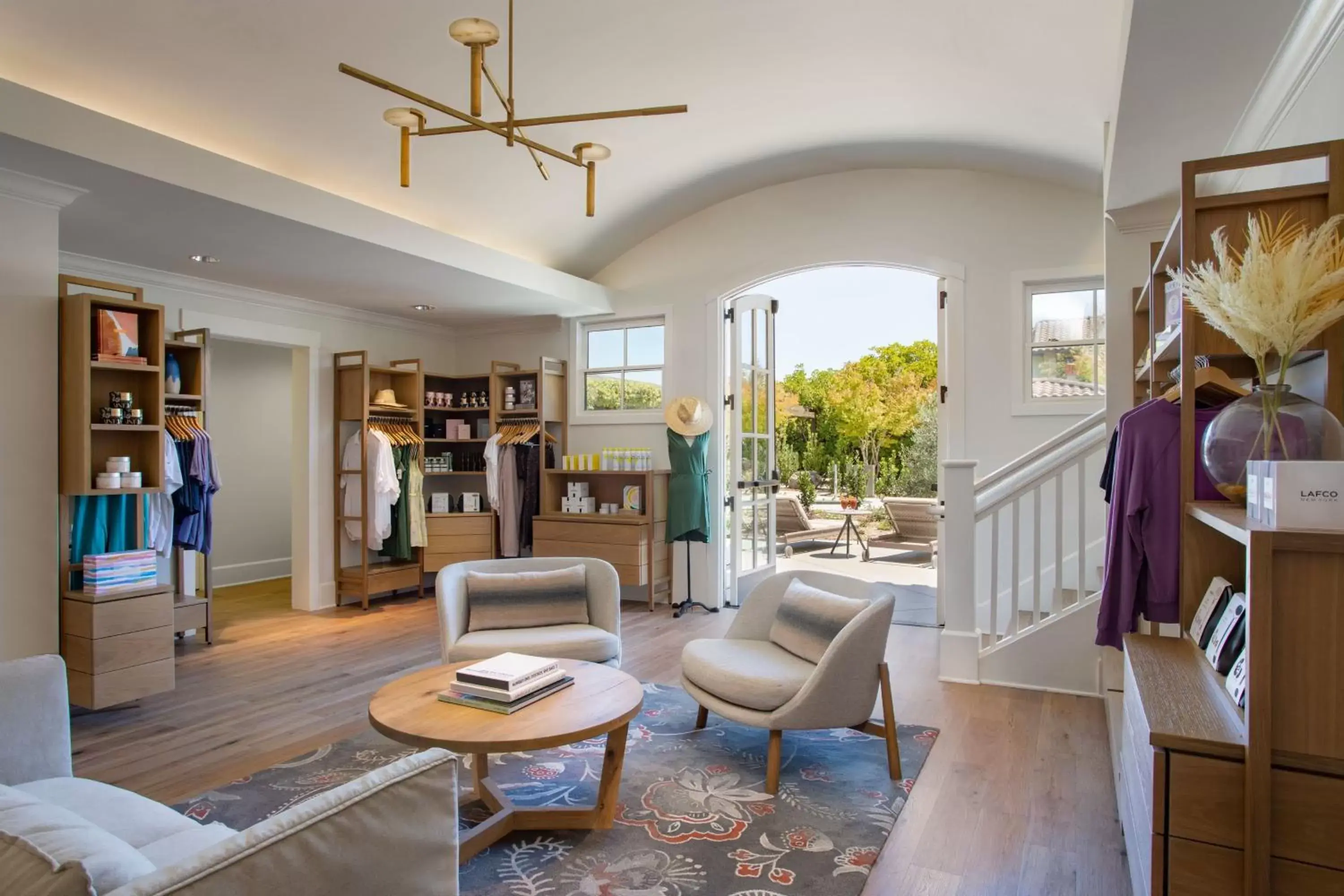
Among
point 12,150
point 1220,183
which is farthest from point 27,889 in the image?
point 1220,183

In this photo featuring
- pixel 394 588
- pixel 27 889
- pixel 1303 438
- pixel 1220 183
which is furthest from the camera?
pixel 394 588

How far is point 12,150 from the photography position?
302 cm

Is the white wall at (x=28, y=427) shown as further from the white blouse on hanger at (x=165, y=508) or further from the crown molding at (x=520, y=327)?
the crown molding at (x=520, y=327)

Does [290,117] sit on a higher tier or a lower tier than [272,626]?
higher

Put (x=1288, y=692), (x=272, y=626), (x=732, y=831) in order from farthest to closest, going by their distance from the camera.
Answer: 1. (x=272, y=626)
2. (x=732, y=831)
3. (x=1288, y=692)

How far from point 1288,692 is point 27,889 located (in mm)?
1879

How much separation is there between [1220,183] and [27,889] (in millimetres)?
4181

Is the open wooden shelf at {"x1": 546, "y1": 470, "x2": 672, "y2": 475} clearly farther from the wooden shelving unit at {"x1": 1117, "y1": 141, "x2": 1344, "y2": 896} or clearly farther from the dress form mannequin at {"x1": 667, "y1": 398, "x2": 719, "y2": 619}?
the wooden shelving unit at {"x1": 1117, "y1": 141, "x2": 1344, "y2": 896}

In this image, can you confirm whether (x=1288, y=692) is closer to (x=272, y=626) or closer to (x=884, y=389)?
(x=272, y=626)

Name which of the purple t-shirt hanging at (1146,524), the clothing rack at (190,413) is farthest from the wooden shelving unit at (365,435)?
the purple t-shirt hanging at (1146,524)

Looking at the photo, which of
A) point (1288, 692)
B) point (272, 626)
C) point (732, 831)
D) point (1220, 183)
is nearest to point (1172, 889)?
point (1288, 692)

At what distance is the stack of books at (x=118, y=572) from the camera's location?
366cm

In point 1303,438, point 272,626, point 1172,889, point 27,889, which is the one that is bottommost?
point 272,626

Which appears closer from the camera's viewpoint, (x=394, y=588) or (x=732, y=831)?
(x=732, y=831)
